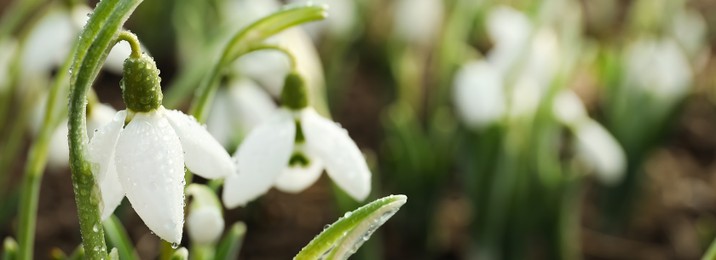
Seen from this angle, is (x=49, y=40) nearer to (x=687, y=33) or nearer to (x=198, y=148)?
(x=198, y=148)

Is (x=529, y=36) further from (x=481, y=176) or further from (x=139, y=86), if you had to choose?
(x=139, y=86)

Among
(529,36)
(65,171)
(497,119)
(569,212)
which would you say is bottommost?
(65,171)

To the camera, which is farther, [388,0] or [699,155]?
[388,0]

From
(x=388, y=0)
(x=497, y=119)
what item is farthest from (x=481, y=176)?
(x=388, y=0)

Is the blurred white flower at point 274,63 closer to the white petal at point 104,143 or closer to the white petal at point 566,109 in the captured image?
the white petal at point 566,109

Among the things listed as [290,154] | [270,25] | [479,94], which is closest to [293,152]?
[290,154]

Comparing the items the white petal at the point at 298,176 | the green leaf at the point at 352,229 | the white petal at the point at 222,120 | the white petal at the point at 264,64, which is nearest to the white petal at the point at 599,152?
the white petal at the point at 264,64
